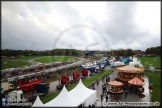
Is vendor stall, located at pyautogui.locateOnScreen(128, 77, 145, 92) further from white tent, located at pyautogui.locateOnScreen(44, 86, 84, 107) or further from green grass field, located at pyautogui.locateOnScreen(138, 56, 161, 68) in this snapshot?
green grass field, located at pyautogui.locateOnScreen(138, 56, 161, 68)

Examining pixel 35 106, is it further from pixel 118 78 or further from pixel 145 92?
pixel 118 78

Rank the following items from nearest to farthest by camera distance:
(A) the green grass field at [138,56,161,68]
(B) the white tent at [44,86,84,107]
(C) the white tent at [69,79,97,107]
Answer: (B) the white tent at [44,86,84,107]
(C) the white tent at [69,79,97,107]
(A) the green grass field at [138,56,161,68]

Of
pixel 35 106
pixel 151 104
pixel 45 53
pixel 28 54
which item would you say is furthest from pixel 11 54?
pixel 151 104

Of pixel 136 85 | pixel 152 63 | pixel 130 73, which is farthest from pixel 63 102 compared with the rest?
pixel 152 63

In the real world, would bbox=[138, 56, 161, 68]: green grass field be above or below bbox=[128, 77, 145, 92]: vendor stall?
above

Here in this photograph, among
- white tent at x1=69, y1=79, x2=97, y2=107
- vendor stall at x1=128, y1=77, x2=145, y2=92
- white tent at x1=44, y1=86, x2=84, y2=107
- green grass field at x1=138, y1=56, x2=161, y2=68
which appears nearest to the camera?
white tent at x1=44, y1=86, x2=84, y2=107

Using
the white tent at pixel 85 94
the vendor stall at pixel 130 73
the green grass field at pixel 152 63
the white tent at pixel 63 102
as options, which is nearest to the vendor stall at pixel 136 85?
the vendor stall at pixel 130 73

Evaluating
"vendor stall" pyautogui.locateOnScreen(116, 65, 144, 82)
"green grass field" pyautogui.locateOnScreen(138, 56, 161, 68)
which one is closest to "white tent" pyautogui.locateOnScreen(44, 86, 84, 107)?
"vendor stall" pyautogui.locateOnScreen(116, 65, 144, 82)

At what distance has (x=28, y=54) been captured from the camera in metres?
76.6

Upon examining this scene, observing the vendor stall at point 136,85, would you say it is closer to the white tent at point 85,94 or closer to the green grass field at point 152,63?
the white tent at point 85,94

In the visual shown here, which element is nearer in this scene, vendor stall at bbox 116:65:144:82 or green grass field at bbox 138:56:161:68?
vendor stall at bbox 116:65:144:82

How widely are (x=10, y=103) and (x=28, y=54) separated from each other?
219 feet

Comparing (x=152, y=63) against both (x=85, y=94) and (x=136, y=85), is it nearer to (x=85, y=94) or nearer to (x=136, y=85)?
(x=136, y=85)

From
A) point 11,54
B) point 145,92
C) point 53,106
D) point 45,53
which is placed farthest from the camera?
point 45,53
